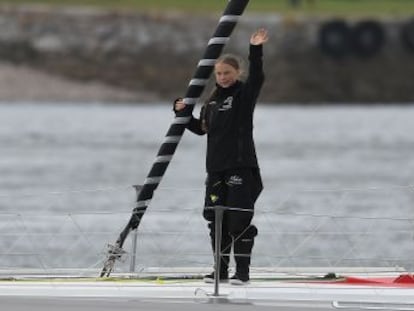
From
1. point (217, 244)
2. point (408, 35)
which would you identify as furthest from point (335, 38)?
point (217, 244)

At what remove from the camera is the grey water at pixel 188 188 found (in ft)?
49.3

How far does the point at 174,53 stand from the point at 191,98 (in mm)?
63217

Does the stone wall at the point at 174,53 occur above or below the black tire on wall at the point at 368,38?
above

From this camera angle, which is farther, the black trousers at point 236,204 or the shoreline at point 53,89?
the shoreline at point 53,89

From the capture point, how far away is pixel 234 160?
9.89m

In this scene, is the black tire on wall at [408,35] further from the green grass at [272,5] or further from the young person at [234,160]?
the young person at [234,160]

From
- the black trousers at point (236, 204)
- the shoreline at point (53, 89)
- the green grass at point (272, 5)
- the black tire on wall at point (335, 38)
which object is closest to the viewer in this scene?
the black trousers at point (236, 204)

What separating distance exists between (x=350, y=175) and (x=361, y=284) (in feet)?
70.1

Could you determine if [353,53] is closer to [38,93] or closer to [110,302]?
[38,93]

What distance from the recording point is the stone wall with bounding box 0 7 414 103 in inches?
2749

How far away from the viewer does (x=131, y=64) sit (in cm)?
7362

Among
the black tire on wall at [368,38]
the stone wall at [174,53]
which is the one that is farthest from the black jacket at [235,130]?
the stone wall at [174,53]

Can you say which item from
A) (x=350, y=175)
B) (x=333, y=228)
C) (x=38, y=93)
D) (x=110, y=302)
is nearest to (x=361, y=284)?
(x=110, y=302)

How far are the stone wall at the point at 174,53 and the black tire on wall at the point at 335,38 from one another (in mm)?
494
